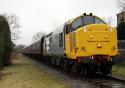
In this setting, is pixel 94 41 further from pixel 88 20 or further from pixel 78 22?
pixel 78 22

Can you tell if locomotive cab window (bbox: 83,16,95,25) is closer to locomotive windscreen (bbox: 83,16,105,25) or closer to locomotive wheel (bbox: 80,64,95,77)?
locomotive windscreen (bbox: 83,16,105,25)

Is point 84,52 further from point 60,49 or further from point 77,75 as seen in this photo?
→ point 60,49

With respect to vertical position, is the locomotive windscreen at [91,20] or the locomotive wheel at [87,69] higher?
the locomotive windscreen at [91,20]

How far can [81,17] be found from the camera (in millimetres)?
21234

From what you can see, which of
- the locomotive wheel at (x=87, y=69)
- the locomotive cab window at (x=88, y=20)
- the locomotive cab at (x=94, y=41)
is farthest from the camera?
the locomotive cab window at (x=88, y=20)

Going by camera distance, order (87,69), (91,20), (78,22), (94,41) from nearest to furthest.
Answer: (94,41), (87,69), (91,20), (78,22)

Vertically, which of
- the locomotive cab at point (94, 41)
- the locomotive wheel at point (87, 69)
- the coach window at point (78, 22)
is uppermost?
the coach window at point (78, 22)

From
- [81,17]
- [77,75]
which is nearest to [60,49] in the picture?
[77,75]

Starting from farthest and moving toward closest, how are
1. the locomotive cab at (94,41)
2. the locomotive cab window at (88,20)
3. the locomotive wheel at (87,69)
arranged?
the locomotive cab window at (88,20), the locomotive wheel at (87,69), the locomotive cab at (94,41)

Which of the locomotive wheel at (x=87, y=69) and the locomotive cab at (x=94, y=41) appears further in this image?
the locomotive wheel at (x=87, y=69)

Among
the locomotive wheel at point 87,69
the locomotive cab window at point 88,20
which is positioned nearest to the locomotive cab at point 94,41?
the locomotive wheel at point 87,69

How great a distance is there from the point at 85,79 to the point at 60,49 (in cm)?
530

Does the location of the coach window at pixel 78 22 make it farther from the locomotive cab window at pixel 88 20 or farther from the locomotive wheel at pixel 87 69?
the locomotive wheel at pixel 87 69

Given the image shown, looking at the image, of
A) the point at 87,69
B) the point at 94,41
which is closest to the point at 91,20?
the point at 94,41
